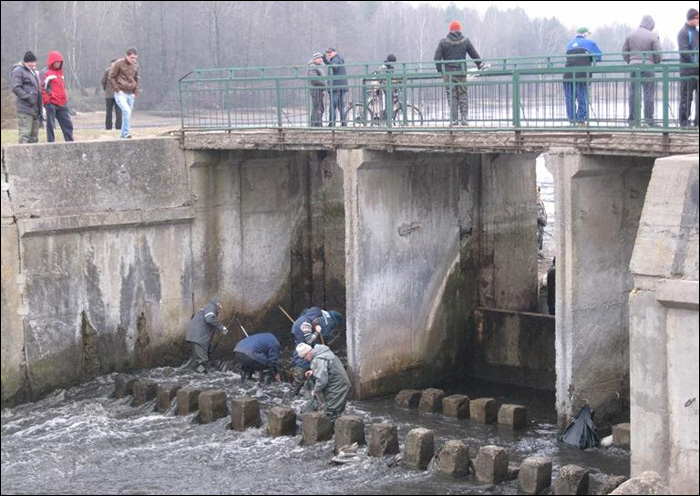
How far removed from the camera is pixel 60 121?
2192cm

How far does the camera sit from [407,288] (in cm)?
2078

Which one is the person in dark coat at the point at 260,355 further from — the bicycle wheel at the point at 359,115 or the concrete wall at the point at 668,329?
the concrete wall at the point at 668,329

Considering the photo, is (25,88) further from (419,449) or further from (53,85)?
(419,449)

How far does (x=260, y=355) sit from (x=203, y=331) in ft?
4.64

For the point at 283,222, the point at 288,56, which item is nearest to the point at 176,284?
the point at 283,222

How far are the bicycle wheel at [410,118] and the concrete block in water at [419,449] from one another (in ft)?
17.2

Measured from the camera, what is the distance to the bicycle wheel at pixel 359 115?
2005 cm

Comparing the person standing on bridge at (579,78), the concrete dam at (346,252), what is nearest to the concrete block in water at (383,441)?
the concrete dam at (346,252)

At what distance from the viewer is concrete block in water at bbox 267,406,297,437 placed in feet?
57.9

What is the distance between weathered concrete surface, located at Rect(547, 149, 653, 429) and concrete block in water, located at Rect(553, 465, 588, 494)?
2.49 metres

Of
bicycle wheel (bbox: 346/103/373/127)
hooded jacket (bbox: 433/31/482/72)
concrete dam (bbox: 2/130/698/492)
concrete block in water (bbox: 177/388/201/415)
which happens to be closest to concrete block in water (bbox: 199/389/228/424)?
concrete block in water (bbox: 177/388/201/415)

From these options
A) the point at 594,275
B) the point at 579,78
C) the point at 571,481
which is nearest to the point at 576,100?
the point at 579,78

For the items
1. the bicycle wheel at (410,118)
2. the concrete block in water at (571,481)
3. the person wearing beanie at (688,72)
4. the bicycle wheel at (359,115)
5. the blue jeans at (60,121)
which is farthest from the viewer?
the blue jeans at (60,121)

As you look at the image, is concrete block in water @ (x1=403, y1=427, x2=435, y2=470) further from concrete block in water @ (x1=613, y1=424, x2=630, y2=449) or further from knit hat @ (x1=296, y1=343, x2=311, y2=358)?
concrete block in water @ (x1=613, y1=424, x2=630, y2=449)
